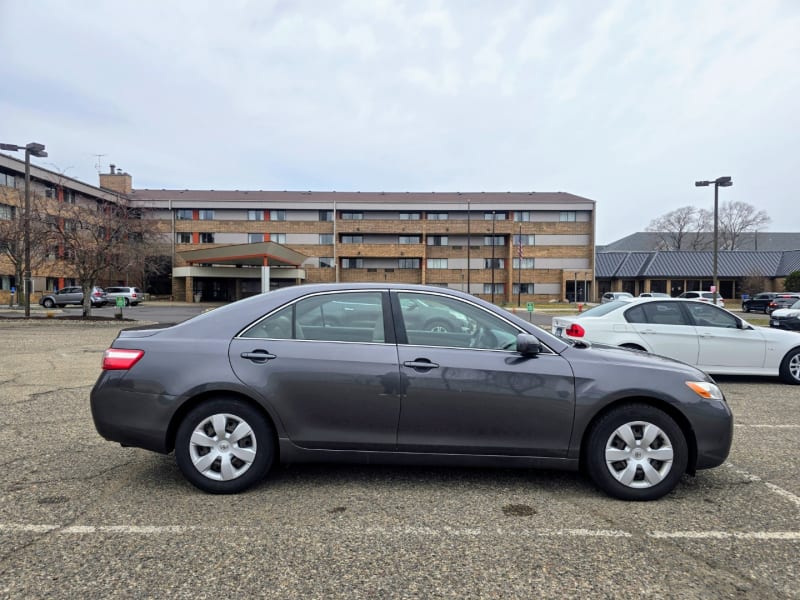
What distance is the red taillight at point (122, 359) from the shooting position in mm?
3482

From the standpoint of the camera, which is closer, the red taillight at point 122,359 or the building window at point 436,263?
the red taillight at point 122,359

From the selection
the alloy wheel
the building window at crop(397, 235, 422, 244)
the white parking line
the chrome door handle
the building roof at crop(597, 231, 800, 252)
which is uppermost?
the building roof at crop(597, 231, 800, 252)

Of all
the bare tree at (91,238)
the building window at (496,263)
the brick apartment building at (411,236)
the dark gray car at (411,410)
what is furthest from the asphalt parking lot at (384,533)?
the building window at (496,263)

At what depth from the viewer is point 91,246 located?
66.5ft

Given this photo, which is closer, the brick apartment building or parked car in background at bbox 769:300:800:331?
parked car in background at bbox 769:300:800:331

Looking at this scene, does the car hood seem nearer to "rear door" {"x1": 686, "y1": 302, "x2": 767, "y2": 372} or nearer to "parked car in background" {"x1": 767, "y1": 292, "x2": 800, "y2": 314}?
"rear door" {"x1": 686, "y1": 302, "x2": 767, "y2": 372}

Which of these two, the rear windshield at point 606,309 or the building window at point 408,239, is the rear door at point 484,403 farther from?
the building window at point 408,239

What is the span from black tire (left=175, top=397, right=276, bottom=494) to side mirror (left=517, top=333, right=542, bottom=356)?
1920 mm

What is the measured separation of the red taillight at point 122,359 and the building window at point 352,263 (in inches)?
2038

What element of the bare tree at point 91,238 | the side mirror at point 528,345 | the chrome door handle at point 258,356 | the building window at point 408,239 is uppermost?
the building window at point 408,239

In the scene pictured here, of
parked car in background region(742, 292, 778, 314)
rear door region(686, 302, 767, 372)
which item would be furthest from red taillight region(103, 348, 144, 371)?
parked car in background region(742, 292, 778, 314)

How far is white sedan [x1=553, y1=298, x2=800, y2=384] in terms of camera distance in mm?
7605

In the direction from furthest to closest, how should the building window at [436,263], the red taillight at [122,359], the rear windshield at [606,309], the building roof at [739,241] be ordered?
the building roof at [739,241] < the building window at [436,263] < the rear windshield at [606,309] < the red taillight at [122,359]

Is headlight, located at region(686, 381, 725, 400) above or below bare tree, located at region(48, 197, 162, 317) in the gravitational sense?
below
